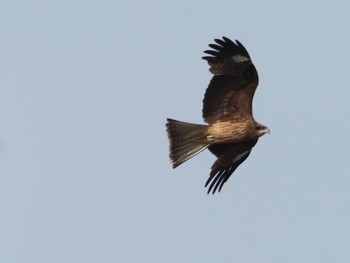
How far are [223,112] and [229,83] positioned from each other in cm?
61

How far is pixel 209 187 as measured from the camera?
607 feet

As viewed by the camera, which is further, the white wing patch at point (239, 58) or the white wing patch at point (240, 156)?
the white wing patch at point (240, 156)

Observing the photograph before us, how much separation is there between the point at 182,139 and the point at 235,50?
2096 mm

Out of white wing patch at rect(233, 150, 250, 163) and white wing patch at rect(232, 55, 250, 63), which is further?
white wing patch at rect(233, 150, 250, 163)

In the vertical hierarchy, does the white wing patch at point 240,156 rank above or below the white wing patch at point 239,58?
below

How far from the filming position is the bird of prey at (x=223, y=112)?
184 m

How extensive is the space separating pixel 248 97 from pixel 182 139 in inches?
62.2

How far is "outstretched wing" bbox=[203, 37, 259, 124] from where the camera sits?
184 meters

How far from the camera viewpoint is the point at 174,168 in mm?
184375

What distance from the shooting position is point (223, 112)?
18462 cm

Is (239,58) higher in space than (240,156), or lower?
higher

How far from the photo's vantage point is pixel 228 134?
184 m

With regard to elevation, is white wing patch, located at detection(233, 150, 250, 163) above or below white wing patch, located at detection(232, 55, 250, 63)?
below

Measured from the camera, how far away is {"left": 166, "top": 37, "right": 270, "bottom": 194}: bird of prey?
18425 centimetres
